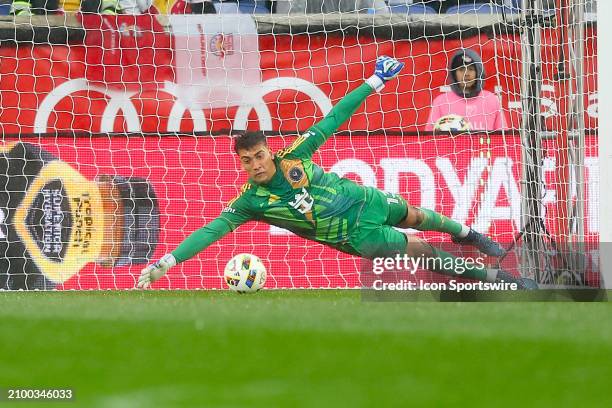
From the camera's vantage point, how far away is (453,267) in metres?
8.88

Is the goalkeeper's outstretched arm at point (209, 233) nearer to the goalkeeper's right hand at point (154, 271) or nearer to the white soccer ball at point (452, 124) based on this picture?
the goalkeeper's right hand at point (154, 271)

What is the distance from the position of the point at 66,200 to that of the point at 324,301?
3.05 meters

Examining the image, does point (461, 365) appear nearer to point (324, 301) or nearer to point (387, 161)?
point (324, 301)

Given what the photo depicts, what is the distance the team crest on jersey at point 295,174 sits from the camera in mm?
9398

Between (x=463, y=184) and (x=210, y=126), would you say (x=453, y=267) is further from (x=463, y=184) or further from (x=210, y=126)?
(x=210, y=126)

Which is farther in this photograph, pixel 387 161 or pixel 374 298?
pixel 387 161

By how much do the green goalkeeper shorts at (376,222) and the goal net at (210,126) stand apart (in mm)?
461

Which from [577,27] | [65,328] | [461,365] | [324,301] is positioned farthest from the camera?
[577,27]

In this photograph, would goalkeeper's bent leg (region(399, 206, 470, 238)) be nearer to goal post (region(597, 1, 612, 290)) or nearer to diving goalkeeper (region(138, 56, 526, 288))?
diving goalkeeper (region(138, 56, 526, 288))

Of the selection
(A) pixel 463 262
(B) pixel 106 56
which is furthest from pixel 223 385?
(B) pixel 106 56

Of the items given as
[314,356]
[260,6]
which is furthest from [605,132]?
[314,356]

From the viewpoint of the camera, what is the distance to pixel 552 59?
9.27 meters

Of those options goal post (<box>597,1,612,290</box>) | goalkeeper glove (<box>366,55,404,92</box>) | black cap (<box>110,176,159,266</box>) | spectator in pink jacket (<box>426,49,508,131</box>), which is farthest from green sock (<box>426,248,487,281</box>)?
black cap (<box>110,176,159,266</box>)

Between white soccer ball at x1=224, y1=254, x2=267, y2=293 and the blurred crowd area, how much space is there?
2.50 metres
